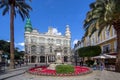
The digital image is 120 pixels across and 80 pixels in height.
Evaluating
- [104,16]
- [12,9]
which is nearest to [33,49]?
[12,9]

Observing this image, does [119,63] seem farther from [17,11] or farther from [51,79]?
[17,11]

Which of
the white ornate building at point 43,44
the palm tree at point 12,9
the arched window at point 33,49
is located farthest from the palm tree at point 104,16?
the arched window at point 33,49

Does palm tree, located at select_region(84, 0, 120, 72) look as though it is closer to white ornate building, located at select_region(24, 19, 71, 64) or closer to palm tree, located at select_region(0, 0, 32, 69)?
Result: palm tree, located at select_region(0, 0, 32, 69)

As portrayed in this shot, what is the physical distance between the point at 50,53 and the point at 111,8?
9677 centimetres

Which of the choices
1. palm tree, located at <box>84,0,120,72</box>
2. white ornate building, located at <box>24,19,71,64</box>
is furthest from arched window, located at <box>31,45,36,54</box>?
palm tree, located at <box>84,0,120,72</box>

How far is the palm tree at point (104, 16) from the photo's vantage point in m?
20.5

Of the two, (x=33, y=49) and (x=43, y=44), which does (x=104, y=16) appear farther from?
(x=43, y=44)

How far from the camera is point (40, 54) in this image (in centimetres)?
11281

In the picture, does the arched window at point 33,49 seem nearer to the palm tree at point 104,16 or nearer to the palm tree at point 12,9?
the palm tree at point 12,9

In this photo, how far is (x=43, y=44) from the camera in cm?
11388

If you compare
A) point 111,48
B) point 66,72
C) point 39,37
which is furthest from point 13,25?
point 39,37

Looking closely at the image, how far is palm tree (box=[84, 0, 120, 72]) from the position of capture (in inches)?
806

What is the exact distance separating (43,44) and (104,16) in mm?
93488

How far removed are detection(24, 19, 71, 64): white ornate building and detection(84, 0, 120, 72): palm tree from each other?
264 feet
